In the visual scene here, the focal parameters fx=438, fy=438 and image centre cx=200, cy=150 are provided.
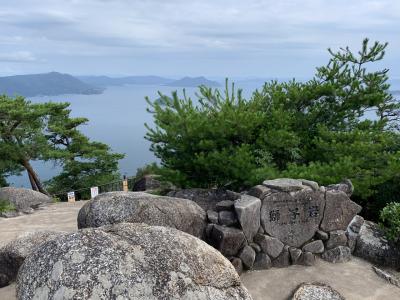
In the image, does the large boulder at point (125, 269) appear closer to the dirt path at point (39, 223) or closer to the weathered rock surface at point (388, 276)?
the weathered rock surface at point (388, 276)

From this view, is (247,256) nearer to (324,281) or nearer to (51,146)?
(324,281)

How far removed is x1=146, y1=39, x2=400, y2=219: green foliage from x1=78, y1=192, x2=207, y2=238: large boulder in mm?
1939

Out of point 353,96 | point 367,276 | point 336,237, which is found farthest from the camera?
point 353,96

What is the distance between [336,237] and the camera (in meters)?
10.8

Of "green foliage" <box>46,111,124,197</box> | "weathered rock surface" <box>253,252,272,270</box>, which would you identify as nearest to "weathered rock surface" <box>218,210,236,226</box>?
"weathered rock surface" <box>253,252,272,270</box>

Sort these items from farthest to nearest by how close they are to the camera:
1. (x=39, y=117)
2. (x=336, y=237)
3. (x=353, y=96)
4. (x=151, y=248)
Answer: (x=39, y=117) < (x=353, y=96) < (x=336, y=237) < (x=151, y=248)

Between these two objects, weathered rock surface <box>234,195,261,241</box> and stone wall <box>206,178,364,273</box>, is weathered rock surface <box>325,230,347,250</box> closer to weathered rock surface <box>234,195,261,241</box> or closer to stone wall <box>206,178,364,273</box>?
stone wall <box>206,178,364,273</box>

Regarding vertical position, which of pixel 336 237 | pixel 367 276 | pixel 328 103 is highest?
pixel 328 103

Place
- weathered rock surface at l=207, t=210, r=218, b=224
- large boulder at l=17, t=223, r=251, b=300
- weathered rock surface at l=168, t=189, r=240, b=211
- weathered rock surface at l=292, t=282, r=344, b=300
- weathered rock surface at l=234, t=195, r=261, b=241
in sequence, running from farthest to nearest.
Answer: weathered rock surface at l=168, t=189, r=240, b=211 < weathered rock surface at l=207, t=210, r=218, b=224 < weathered rock surface at l=234, t=195, r=261, b=241 < weathered rock surface at l=292, t=282, r=344, b=300 < large boulder at l=17, t=223, r=251, b=300

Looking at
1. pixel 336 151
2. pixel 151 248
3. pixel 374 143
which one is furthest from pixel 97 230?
pixel 374 143

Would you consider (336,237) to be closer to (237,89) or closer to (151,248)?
(237,89)

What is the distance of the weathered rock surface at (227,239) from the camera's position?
948cm

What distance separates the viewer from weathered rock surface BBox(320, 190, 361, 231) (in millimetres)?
10617

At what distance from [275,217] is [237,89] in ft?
12.8
